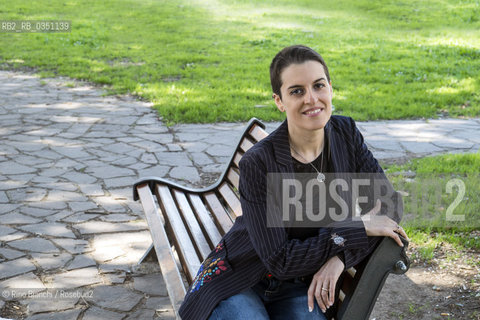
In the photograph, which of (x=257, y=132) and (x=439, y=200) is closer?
(x=257, y=132)

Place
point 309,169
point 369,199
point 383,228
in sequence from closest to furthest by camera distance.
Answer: point 383,228 → point 309,169 → point 369,199

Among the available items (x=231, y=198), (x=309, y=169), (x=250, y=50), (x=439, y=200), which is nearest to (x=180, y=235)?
(x=231, y=198)

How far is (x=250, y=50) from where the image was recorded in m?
12.7

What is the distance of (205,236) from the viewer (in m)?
3.39

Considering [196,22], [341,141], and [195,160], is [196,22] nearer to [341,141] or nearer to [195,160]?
[195,160]

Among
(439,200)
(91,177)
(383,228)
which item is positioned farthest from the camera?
(91,177)

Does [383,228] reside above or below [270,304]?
above

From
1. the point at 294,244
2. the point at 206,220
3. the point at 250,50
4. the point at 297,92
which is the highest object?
the point at 297,92

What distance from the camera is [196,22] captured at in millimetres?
17156

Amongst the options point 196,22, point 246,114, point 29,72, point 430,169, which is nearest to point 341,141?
point 430,169

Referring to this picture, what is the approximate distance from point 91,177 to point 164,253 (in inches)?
116

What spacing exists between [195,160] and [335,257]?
412 centimetres

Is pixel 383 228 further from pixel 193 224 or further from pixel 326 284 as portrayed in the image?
pixel 193 224

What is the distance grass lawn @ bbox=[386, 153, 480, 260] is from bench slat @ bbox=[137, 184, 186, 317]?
1929 millimetres
